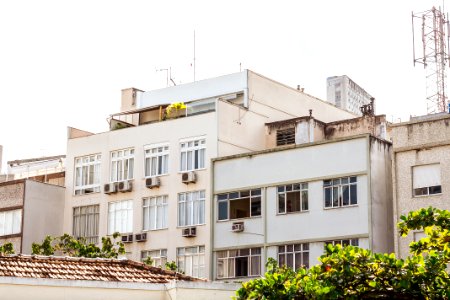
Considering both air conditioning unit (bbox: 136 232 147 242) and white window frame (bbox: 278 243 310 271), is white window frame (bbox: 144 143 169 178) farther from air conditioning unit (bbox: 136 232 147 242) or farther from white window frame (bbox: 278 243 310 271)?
white window frame (bbox: 278 243 310 271)

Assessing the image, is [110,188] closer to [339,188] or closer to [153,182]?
[153,182]

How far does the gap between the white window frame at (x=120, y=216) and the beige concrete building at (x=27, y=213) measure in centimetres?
295

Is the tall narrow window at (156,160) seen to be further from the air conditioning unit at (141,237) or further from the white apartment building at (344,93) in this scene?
the white apartment building at (344,93)

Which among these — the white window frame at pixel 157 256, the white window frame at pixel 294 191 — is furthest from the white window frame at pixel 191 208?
the white window frame at pixel 294 191

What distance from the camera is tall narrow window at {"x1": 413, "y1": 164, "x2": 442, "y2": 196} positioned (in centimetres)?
3838

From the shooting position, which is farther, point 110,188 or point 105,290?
point 110,188

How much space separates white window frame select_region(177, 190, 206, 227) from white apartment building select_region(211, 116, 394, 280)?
1127 mm

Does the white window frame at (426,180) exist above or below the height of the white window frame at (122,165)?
below

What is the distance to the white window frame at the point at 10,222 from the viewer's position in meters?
47.9

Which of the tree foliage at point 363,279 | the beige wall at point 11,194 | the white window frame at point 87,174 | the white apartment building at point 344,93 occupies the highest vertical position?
the white apartment building at point 344,93

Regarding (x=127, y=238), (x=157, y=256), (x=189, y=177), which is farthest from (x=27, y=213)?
(x=189, y=177)

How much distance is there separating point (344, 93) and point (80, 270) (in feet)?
109

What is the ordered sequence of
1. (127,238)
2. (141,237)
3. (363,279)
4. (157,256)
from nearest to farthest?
(363,279) → (157,256) → (141,237) → (127,238)

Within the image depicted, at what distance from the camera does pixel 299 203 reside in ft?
135
